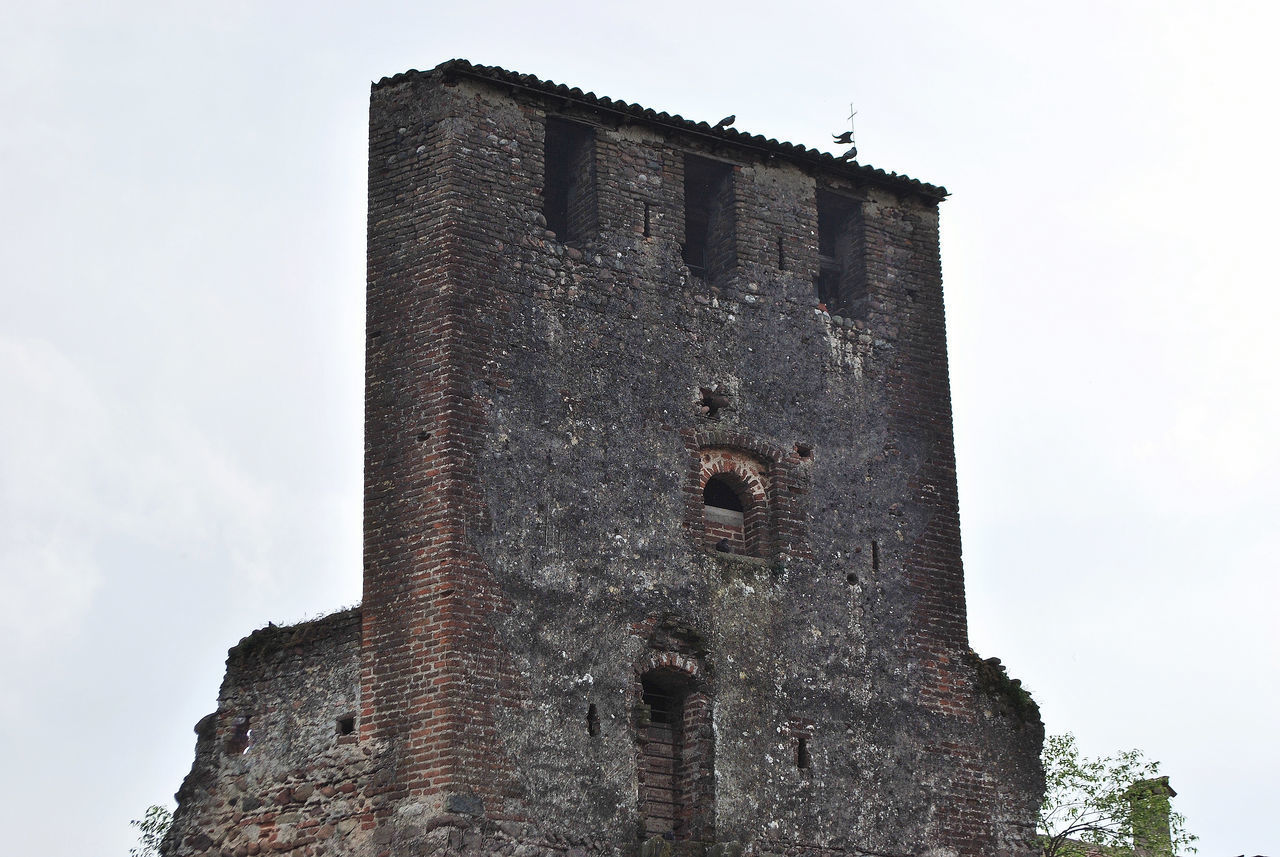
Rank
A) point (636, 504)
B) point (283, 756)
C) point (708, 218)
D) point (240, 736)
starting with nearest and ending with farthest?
1. point (283, 756)
2. point (240, 736)
3. point (636, 504)
4. point (708, 218)

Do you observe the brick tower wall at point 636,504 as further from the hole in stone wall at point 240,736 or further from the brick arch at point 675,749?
the hole in stone wall at point 240,736

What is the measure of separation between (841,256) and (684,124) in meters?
2.65

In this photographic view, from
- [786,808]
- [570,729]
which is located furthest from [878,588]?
[570,729]

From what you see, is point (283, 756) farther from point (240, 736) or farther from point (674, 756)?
point (674, 756)

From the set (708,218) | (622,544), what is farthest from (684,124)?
(622,544)

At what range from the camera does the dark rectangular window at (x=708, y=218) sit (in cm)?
2195

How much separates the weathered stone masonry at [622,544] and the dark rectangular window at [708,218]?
0.16 ft

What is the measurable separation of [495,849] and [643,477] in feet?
13.6

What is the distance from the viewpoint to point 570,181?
71.0ft

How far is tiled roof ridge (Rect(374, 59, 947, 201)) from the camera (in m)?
20.6

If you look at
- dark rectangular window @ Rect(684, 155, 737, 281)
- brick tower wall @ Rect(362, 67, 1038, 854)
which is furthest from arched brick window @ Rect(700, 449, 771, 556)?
dark rectangular window @ Rect(684, 155, 737, 281)

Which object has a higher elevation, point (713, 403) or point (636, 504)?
point (713, 403)

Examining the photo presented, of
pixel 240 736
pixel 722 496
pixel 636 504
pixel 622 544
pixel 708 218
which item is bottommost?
pixel 240 736

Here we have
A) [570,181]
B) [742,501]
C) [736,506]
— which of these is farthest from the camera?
[570,181]
